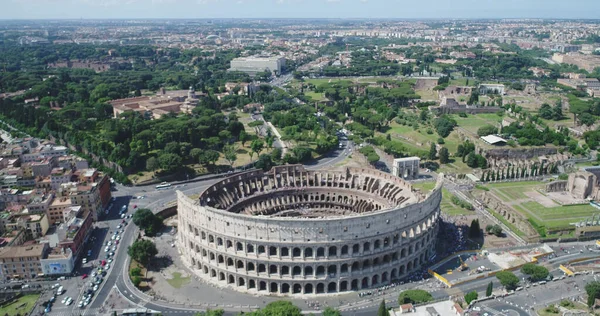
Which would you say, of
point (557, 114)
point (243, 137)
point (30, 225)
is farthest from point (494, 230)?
point (557, 114)

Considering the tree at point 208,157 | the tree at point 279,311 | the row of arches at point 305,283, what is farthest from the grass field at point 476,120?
the tree at point 279,311

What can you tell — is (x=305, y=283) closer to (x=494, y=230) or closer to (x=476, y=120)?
(x=494, y=230)

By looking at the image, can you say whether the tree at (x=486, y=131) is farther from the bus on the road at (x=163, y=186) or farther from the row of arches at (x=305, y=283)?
the bus on the road at (x=163, y=186)

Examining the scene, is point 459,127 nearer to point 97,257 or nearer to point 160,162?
point 160,162

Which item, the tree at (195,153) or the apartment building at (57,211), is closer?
the apartment building at (57,211)

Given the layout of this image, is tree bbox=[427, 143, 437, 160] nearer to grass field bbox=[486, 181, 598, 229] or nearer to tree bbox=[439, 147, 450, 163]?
tree bbox=[439, 147, 450, 163]

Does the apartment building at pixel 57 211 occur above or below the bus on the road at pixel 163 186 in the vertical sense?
above

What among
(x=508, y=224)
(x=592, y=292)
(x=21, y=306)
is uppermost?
(x=592, y=292)
